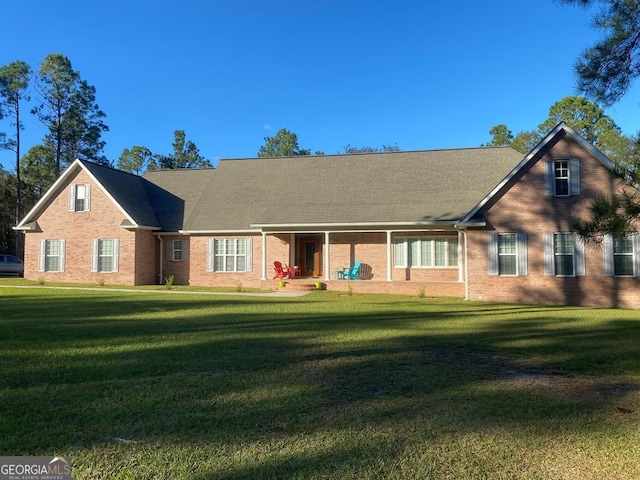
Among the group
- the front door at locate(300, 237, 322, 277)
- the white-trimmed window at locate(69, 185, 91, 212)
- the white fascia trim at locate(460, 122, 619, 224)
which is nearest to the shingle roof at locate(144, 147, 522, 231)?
the front door at locate(300, 237, 322, 277)

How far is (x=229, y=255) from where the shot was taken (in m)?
24.6

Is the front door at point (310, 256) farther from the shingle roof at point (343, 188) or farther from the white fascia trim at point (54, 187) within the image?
the white fascia trim at point (54, 187)

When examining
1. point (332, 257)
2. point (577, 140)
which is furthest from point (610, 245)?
point (332, 257)

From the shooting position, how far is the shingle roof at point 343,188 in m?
22.2

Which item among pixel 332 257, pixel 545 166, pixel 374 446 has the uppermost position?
pixel 545 166

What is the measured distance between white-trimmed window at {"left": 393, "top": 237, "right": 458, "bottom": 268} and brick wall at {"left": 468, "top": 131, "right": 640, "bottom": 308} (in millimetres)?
3246

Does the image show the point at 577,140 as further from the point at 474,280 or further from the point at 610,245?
the point at 474,280

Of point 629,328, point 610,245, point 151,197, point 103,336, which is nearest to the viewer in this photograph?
point 103,336

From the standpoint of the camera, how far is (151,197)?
2764cm

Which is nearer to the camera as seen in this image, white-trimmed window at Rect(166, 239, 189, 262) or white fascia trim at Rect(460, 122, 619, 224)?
white fascia trim at Rect(460, 122, 619, 224)

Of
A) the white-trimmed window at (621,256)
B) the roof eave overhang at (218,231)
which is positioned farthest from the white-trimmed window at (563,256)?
the roof eave overhang at (218,231)

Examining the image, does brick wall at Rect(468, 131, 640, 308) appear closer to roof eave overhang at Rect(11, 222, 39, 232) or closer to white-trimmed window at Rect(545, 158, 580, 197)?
white-trimmed window at Rect(545, 158, 580, 197)

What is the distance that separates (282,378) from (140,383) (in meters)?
1.76

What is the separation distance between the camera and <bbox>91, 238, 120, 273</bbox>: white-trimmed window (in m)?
24.7
